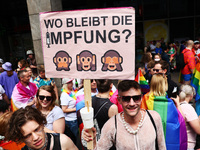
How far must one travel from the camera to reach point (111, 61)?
1.88 meters

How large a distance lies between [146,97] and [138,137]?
105cm

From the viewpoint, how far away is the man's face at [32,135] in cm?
163

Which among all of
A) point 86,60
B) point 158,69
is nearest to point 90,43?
point 86,60

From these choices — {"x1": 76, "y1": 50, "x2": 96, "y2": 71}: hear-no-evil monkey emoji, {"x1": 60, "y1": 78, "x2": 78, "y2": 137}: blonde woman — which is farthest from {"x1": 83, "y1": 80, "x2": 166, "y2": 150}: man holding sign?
{"x1": 60, "y1": 78, "x2": 78, "y2": 137}: blonde woman

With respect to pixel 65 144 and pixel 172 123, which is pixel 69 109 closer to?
pixel 65 144

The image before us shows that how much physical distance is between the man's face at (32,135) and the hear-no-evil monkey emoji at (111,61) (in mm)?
901

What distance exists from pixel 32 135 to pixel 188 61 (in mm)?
5358

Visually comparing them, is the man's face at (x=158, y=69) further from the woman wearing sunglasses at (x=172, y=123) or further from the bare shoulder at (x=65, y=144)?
the bare shoulder at (x=65, y=144)

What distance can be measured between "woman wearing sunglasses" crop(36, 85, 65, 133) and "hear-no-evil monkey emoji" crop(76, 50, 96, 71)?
3.28 feet

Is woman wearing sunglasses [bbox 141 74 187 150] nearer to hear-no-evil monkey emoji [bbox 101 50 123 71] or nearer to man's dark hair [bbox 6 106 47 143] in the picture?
hear-no-evil monkey emoji [bbox 101 50 123 71]

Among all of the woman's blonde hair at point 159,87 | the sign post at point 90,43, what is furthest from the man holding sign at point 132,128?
the woman's blonde hair at point 159,87

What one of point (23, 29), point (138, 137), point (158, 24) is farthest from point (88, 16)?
point (23, 29)

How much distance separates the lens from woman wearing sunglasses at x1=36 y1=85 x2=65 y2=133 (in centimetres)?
256

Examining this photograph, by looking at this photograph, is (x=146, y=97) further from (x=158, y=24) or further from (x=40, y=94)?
(x=158, y=24)
